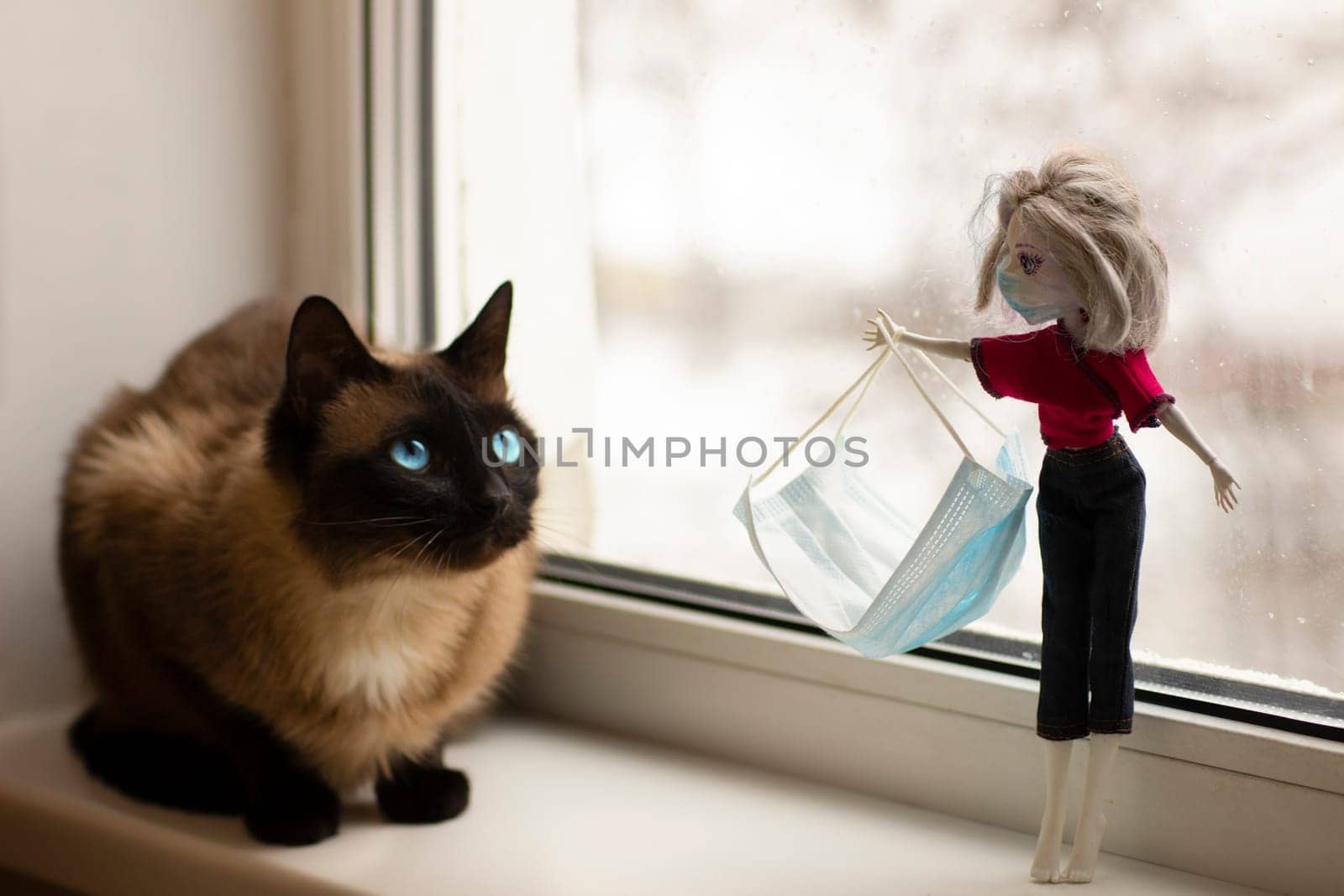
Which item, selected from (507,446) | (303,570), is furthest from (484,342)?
(303,570)

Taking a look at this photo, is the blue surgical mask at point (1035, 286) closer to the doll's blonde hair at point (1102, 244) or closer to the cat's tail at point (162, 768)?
the doll's blonde hair at point (1102, 244)

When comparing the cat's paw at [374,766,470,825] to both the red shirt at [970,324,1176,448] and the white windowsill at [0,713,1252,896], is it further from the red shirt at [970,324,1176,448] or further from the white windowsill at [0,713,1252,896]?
the red shirt at [970,324,1176,448]

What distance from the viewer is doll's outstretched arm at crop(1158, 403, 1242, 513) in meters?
0.66

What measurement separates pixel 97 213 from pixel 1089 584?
0.97 m

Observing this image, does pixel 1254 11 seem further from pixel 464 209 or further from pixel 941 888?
pixel 464 209

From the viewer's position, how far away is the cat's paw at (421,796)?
3.04 feet

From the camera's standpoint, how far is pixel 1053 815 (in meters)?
0.78

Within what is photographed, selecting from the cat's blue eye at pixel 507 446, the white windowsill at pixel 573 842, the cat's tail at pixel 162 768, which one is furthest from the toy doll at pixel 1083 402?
the cat's tail at pixel 162 768

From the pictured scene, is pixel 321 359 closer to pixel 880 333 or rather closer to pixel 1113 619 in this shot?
pixel 880 333

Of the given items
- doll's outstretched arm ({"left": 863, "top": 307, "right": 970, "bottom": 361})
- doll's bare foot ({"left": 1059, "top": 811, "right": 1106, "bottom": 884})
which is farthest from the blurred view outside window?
doll's bare foot ({"left": 1059, "top": 811, "right": 1106, "bottom": 884})

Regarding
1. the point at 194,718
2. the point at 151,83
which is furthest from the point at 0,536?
the point at 151,83

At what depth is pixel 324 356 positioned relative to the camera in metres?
0.82

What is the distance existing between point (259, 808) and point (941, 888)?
0.53m

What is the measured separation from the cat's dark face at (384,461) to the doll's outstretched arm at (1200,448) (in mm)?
445
